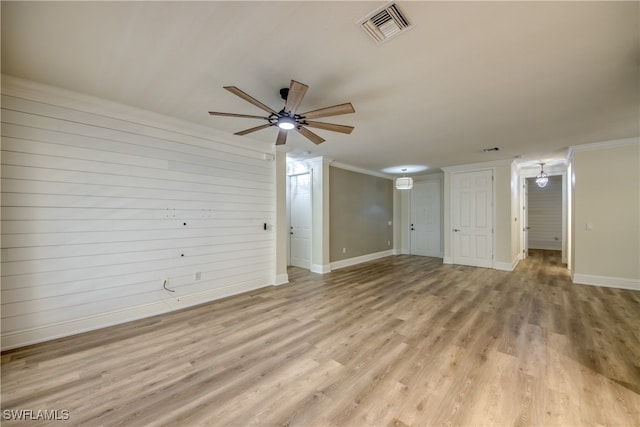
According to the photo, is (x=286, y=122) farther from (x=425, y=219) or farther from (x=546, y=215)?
(x=546, y=215)

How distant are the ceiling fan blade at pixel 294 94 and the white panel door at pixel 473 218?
19.5 feet

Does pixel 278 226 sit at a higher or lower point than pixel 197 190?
lower

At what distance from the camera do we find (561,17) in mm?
1701

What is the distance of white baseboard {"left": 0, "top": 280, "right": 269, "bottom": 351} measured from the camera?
2580 millimetres

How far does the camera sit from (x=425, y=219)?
8195mm

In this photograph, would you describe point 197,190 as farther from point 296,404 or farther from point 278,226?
point 296,404

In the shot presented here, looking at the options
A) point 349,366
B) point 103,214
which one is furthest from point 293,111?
point 103,214

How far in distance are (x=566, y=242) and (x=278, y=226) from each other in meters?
7.75

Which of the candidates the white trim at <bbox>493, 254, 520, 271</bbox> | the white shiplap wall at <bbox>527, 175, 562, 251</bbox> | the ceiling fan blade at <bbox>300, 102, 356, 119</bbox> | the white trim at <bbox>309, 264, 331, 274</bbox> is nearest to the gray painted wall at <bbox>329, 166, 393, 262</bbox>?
the white trim at <bbox>309, 264, 331, 274</bbox>

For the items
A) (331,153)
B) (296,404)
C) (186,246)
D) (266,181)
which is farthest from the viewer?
(331,153)

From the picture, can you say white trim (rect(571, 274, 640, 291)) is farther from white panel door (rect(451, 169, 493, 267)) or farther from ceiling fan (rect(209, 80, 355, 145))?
ceiling fan (rect(209, 80, 355, 145))

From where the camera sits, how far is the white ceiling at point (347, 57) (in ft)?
5.55

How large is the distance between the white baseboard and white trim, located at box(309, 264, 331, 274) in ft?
6.76

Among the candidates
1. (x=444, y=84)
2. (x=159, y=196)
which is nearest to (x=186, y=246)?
(x=159, y=196)
